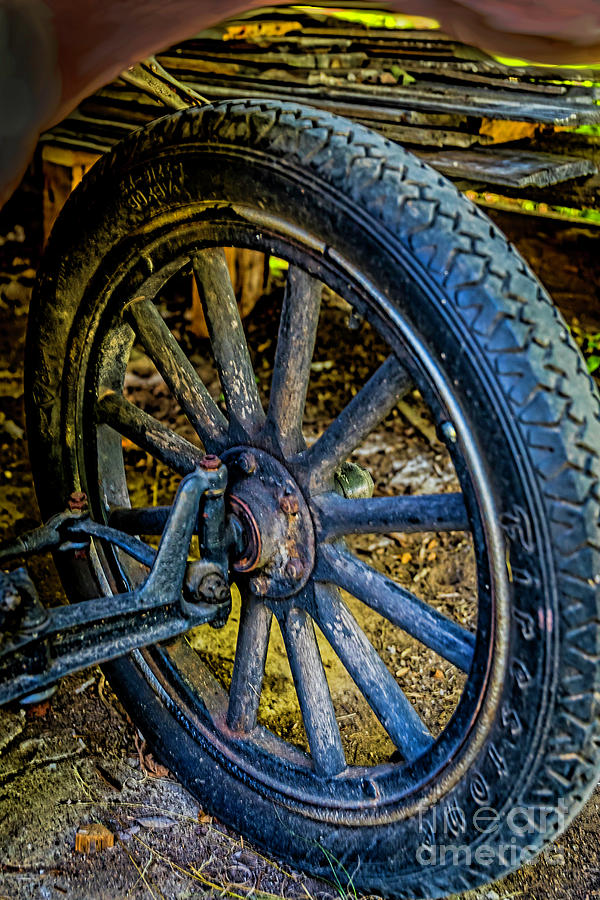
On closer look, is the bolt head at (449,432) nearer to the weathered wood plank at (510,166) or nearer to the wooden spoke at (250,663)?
the wooden spoke at (250,663)

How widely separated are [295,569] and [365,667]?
11.3 inches

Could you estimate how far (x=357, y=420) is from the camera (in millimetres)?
1949

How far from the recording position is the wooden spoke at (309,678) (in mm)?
2117

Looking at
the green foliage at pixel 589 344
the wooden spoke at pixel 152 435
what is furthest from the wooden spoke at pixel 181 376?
the green foliage at pixel 589 344

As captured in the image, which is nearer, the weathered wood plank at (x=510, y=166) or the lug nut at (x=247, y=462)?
the lug nut at (x=247, y=462)

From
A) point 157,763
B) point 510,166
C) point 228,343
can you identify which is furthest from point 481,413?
point 510,166

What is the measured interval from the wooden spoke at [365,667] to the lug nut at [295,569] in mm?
53

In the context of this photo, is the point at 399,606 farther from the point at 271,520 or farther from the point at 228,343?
the point at 228,343

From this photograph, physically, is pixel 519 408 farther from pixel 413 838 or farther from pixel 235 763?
pixel 235 763

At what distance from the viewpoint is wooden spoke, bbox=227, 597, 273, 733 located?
2.22 m

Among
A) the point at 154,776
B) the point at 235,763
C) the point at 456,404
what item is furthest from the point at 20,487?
the point at 456,404

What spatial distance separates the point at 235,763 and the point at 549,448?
121cm
